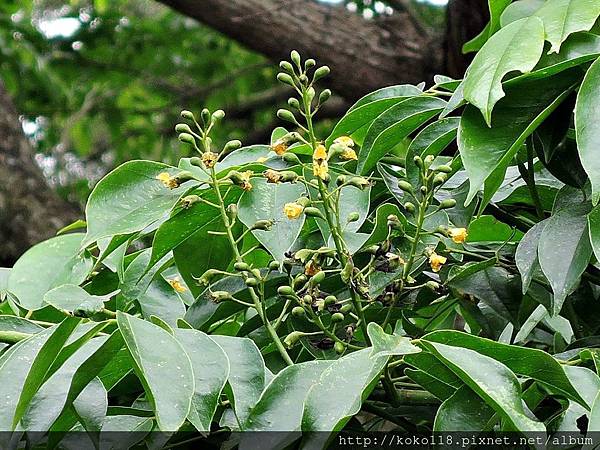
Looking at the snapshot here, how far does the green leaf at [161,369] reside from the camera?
438 mm

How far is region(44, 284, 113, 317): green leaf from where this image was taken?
1.82ft

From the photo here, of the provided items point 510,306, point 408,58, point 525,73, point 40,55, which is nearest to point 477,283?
point 510,306

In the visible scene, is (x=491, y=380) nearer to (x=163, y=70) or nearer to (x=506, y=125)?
(x=506, y=125)

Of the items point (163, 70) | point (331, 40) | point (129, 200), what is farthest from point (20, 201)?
point (129, 200)

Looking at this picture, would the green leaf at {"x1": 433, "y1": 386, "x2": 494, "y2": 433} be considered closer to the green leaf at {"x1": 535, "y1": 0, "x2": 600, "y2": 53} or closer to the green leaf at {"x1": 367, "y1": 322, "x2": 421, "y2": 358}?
the green leaf at {"x1": 367, "y1": 322, "x2": 421, "y2": 358}

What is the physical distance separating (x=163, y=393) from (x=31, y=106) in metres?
2.41

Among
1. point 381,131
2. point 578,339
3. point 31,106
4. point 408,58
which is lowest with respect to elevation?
point 31,106

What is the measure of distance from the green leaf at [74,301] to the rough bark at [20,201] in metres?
1.28

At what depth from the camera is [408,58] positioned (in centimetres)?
214

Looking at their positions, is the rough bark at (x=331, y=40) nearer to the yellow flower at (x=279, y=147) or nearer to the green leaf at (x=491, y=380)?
the yellow flower at (x=279, y=147)

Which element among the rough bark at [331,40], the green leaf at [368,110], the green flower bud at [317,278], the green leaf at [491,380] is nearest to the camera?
the green leaf at [491,380]

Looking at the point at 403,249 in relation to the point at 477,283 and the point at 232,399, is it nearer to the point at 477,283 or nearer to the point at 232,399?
the point at 477,283

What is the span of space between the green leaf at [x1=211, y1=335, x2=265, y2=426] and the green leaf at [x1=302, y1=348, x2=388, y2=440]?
1.9 inches

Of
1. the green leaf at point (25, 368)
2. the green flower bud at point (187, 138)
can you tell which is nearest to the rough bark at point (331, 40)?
the green flower bud at point (187, 138)
